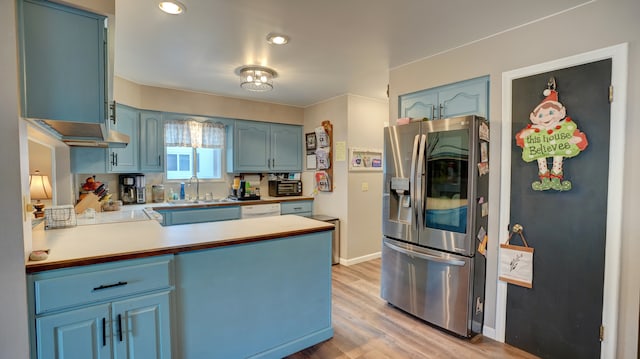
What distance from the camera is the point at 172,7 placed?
1922mm

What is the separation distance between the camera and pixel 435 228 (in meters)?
2.44

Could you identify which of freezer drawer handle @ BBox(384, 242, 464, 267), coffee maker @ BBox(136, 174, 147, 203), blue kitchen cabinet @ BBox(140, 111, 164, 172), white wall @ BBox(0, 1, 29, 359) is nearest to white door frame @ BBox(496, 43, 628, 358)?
freezer drawer handle @ BBox(384, 242, 464, 267)

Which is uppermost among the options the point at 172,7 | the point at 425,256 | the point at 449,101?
the point at 172,7

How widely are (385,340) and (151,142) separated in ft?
11.8

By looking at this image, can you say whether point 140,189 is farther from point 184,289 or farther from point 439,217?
point 439,217

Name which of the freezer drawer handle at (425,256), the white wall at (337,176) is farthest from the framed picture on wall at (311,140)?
the freezer drawer handle at (425,256)

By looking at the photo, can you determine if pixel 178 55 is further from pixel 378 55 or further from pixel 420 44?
pixel 420 44

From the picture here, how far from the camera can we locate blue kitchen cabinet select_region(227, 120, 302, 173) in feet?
14.6

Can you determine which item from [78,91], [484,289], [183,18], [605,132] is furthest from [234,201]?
[605,132]

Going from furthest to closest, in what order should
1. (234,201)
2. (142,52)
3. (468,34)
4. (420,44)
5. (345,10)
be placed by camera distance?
(234,201) < (142,52) < (420,44) < (468,34) < (345,10)

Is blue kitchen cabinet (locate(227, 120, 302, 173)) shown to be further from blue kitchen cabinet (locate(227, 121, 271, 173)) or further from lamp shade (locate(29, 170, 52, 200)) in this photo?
lamp shade (locate(29, 170, 52, 200))

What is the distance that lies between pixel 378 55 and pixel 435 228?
1.68 m

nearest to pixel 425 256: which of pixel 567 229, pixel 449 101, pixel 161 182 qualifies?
pixel 567 229

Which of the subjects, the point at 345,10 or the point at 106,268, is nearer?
the point at 106,268
